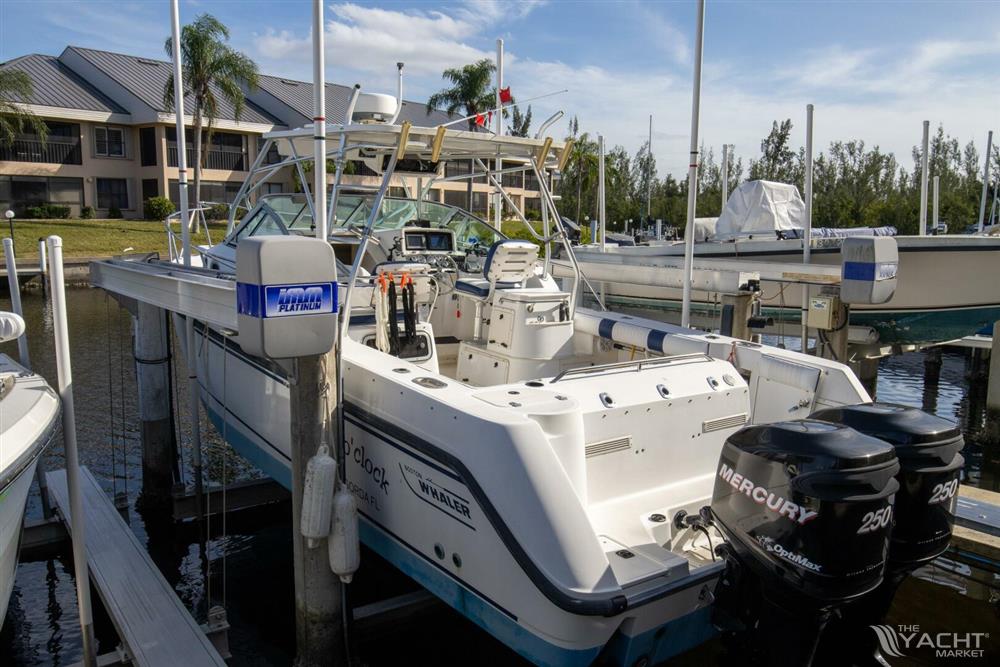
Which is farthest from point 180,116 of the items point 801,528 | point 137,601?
point 801,528

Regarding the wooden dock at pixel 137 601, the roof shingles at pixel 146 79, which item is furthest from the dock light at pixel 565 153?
the roof shingles at pixel 146 79

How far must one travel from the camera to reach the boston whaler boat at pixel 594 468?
2.93 meters

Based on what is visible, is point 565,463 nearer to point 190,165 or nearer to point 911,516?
point 911,516

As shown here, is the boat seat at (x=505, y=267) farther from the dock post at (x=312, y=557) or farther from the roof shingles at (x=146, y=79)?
the roof shingles at (x=146, y=79)

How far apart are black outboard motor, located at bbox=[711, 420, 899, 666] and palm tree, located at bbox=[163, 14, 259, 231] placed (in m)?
27.7

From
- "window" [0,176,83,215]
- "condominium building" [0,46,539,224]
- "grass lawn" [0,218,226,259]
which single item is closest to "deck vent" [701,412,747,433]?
"grass lawn" [0,218,226,259]

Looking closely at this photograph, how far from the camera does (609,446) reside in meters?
3.91

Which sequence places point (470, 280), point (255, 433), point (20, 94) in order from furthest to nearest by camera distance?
point (20, 94)
point (470, 280)
point (255, 433)

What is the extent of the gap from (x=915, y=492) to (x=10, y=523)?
13.8ft

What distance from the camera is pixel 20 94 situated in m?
27.9

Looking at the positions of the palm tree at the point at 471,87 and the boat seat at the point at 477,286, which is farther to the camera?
the palm tree at the point at 471,87

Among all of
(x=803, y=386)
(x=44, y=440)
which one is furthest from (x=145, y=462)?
(x=803, y=386)

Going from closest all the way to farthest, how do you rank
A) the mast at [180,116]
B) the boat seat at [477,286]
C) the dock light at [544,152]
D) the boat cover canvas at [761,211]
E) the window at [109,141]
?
1. the dock light at [544,152]
2. the boat seat at [477,286]
3. the mast at [180,116]
4. the boat cover canvas at [761,211]
5. the window at [109,141]

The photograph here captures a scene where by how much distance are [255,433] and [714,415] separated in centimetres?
324
